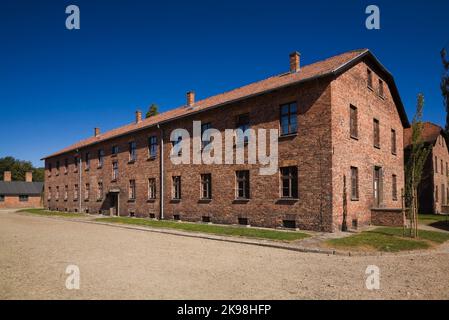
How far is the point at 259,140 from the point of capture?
16922 mm

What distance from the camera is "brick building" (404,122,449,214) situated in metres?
28.9

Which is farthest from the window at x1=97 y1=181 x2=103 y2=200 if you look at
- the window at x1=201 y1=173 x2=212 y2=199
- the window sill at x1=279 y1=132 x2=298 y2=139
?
the window sill at x1=279 y1=132 x2=298 y2=139

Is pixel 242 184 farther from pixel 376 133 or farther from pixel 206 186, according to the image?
pixel 376 133

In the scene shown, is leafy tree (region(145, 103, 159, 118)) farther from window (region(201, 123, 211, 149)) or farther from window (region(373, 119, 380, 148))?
window (region(373, 119, 380, 148))

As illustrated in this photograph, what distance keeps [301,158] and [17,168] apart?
8631 cm

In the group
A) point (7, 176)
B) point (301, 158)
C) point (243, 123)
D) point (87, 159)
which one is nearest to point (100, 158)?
point (87, 159)

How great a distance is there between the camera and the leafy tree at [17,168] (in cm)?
8156

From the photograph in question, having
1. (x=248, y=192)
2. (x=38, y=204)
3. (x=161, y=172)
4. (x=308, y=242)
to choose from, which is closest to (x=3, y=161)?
(x=38, y=204)

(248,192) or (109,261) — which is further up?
(248,192)

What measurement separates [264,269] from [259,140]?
976 centimetres

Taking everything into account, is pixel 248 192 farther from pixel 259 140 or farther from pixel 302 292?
pixel 302 292

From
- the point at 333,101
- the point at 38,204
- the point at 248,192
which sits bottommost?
the point at 38,204

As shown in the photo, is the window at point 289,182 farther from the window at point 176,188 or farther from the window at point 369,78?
the window at point 176,188

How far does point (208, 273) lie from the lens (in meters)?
7.36
